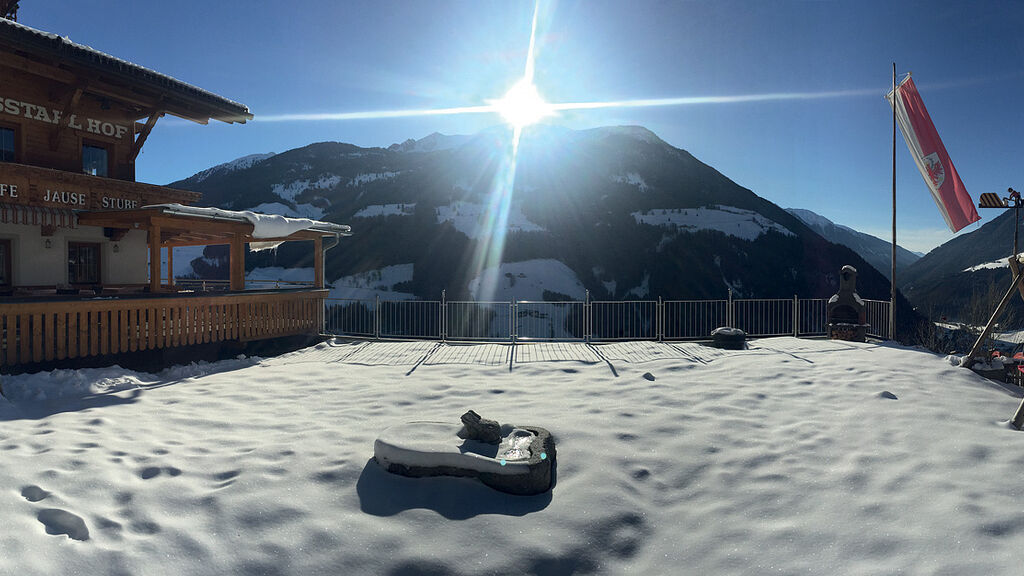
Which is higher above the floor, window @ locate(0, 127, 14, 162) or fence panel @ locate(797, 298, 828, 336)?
window @ locate(0, 127, 14, 162)

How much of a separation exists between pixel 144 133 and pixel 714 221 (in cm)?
6387

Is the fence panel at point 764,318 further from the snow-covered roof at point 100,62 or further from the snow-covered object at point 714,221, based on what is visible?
the snow-covered roof at point 100,62

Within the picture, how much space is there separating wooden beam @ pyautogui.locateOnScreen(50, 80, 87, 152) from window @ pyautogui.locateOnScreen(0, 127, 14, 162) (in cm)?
77

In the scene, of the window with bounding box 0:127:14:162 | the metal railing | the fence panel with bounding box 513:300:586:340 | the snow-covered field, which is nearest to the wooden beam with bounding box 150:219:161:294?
the metal railing

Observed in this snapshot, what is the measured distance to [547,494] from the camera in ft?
15.5

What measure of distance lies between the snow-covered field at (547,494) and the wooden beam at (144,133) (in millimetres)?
9638

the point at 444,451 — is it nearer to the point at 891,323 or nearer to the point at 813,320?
the point at 891,323

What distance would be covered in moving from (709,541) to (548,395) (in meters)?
4.05

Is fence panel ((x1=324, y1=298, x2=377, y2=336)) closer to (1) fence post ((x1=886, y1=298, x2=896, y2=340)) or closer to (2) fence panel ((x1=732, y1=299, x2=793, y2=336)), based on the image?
(1) fence post ((x1=886, y1=298, x2=896, y2=340))

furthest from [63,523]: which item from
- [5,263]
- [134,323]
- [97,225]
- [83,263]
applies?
[83,263]

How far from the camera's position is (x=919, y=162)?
491 inches

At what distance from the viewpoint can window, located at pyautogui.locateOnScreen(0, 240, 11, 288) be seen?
1227cm

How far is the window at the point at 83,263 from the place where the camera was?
1369 centimetres

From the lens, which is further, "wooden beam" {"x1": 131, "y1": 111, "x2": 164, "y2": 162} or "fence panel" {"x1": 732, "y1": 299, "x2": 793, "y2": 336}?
"fence panel" {"x1": 732, "y1": 299, "x2": 793, "y2": 336}
